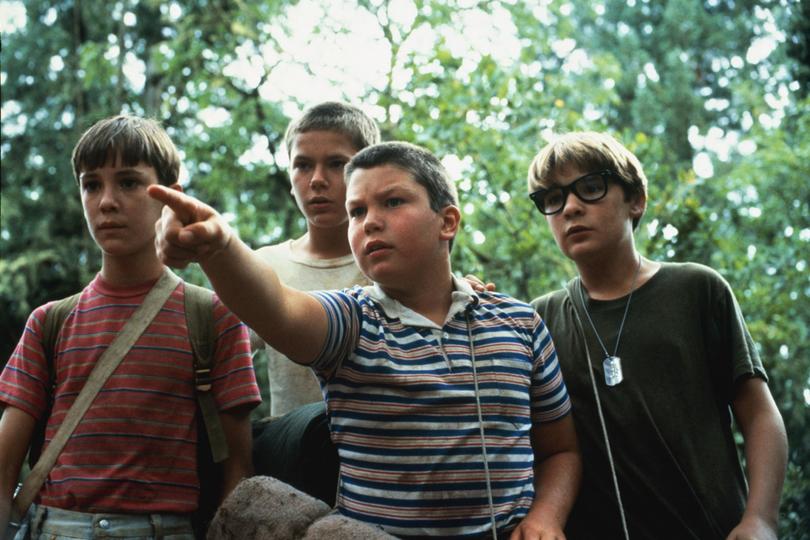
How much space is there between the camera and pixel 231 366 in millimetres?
2111

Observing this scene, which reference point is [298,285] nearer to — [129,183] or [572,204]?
[129,183]

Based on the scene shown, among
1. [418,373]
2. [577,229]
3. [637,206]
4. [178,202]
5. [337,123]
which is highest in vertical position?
[337,123]

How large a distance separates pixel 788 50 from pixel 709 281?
5.14 meters

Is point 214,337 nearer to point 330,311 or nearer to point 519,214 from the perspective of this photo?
point 330,311

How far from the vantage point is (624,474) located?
2.31 metres

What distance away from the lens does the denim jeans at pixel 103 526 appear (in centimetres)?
192

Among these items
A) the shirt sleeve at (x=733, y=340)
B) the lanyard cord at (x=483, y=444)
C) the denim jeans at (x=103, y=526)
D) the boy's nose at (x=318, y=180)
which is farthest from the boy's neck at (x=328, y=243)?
the shirt sleeve at (x=733, y=340)

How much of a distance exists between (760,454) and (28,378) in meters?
1.93

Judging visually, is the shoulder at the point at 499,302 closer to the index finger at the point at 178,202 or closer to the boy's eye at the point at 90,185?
the index finger at the point at 178,202

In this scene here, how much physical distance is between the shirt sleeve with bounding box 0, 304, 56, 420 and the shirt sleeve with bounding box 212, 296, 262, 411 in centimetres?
43

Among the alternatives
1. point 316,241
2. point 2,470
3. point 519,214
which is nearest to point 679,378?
point 316,241

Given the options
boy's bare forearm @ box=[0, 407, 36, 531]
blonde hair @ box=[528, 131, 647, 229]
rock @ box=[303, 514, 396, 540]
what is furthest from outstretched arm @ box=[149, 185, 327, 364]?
blonde hair @ box=[528, 131, 647, 229]

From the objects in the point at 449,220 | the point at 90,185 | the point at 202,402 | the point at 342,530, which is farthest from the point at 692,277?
the point at 90,185

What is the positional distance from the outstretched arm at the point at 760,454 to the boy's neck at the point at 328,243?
1299 mm
